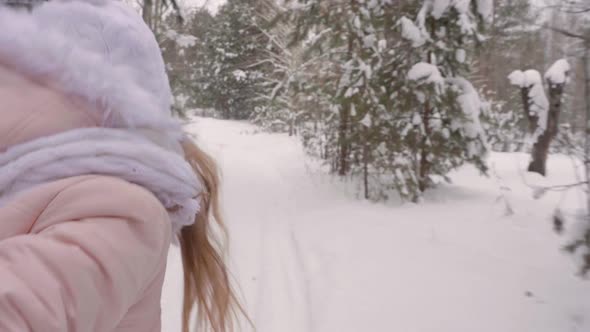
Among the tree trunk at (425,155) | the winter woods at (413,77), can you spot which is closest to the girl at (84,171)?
the winter woods at (413,77)

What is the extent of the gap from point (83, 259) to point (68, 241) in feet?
0.13

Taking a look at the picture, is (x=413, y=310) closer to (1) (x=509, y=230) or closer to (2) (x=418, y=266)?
(2) (x=418, y=266)

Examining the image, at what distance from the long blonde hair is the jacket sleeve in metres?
0.43

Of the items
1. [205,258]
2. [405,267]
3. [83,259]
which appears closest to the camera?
[83,259]

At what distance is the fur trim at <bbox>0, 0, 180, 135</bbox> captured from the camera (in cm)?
84

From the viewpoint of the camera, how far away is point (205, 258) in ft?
4.25

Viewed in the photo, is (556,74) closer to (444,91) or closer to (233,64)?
(444,91)

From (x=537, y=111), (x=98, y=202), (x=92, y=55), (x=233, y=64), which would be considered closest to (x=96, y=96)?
(x=92, y=55)

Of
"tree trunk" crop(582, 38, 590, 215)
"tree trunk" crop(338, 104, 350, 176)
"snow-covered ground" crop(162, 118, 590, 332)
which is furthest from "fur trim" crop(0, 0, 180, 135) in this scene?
"tree trunk" crop(338, 104, 350, 176)

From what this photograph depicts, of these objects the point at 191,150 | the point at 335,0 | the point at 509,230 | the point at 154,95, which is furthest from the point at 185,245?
the point at 335,0

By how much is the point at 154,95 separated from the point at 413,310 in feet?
10.7

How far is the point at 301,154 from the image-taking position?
14586 millimetres

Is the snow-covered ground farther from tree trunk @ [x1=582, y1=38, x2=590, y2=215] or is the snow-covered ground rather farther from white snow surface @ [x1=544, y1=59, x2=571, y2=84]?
white snow surface @ [x1=544, y1=59, x2=571, y2=84]

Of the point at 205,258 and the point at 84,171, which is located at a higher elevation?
the point at 84,171
